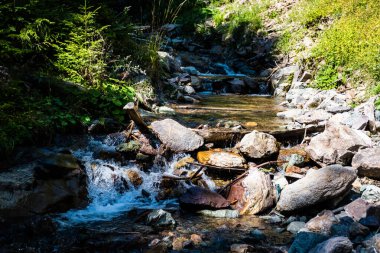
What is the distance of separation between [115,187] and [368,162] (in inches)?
122

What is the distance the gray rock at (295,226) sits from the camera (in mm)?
3725

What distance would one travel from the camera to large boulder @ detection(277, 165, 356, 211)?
155 inches

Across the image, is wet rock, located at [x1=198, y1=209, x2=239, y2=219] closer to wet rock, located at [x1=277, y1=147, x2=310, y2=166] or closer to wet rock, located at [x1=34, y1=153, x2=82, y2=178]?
wet rock, located at [x1=277, y1=147, x2=310, y2=166]

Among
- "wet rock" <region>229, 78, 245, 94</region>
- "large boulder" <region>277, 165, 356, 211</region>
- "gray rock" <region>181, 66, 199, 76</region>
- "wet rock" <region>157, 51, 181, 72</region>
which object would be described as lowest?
"large boulder" <region>277, 165, 356, 211</region>

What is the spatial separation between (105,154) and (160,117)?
1900mm

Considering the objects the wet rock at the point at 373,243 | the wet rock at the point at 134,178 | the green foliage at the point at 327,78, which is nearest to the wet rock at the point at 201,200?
the wet rock at the point at 134,178

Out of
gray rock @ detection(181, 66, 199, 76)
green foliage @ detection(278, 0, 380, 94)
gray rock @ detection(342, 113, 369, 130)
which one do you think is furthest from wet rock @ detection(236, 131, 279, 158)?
gray rock @ detection(181, 66, 199, 76)

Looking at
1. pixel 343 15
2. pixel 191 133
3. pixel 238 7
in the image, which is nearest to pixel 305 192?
pixel 191 133

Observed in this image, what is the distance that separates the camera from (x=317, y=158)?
5.18 m

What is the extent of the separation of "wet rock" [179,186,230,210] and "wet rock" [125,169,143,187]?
2.34 ft

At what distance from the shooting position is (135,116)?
5461 mm

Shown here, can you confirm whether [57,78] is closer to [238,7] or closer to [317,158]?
[317,158]

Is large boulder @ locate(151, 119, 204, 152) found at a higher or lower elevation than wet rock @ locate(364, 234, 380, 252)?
higher

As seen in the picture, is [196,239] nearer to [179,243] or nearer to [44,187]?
[179,243]
